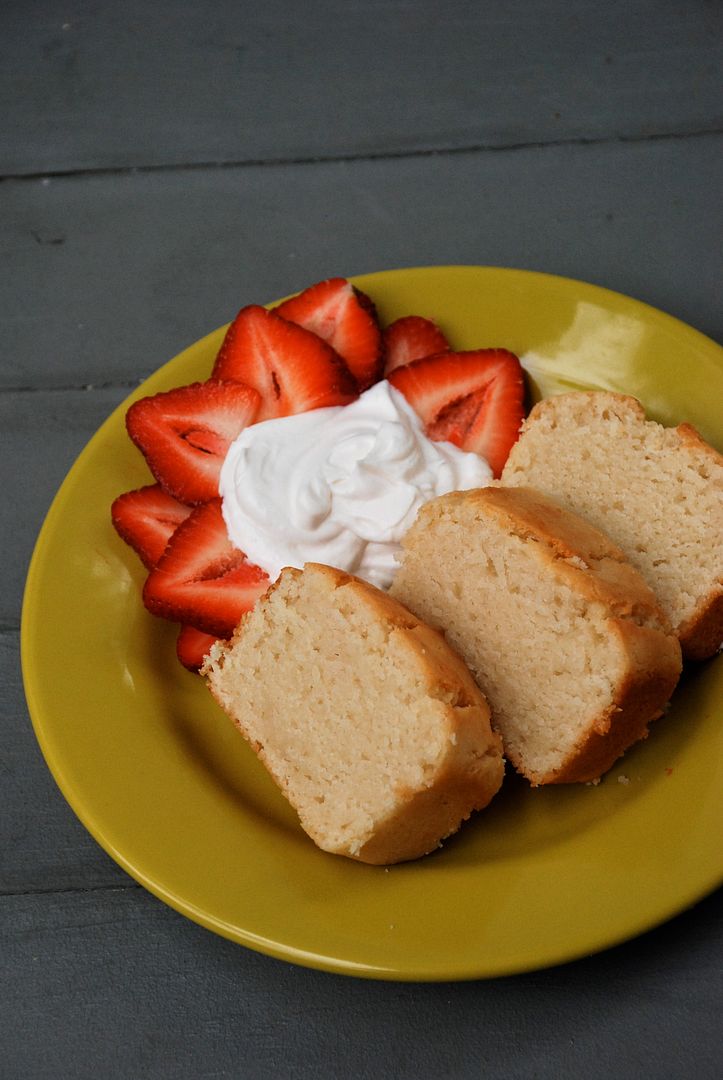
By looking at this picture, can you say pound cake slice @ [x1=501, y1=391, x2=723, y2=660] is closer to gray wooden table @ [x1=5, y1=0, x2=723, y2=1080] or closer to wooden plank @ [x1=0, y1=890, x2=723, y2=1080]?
wooden plank @ [x1=0, y1=890, x2=723, y2=1080]

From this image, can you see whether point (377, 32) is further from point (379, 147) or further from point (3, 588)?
point (3, 588)

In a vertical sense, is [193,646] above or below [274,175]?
below

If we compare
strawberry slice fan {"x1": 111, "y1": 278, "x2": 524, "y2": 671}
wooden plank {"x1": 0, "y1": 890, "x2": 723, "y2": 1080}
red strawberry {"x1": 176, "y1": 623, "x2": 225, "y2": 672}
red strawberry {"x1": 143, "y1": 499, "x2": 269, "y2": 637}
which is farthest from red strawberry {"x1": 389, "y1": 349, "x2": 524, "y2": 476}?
wooden plank {"x1": 0, "y1": 890, "x2": 723, "y2": 1080}

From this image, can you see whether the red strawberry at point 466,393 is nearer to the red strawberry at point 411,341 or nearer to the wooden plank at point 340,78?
the red strawberry at point 411,341

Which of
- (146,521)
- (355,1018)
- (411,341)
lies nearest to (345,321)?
(411,341)

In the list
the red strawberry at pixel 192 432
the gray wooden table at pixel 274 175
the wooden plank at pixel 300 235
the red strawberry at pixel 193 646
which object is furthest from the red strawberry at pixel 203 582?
the wooden plank at pixel 300 235

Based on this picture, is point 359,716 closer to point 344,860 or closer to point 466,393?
point 344,860
